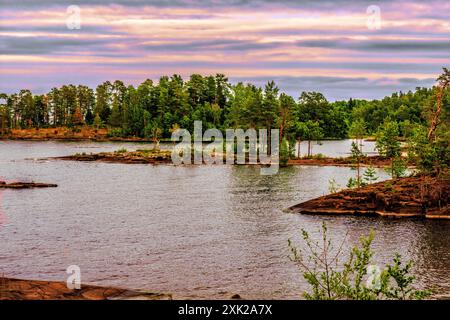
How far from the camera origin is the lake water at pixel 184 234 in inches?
1473

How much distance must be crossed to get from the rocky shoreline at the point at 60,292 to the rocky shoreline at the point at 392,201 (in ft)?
113

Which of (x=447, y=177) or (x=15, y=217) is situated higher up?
(x=447, y=177)

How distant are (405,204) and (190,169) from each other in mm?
55652

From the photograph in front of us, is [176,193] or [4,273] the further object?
[176,193]

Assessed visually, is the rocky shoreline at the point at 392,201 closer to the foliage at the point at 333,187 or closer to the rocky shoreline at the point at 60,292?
the foliage at the point at 333,187

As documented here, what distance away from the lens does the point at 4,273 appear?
37.7 metres

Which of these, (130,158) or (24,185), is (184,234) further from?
(130,158)

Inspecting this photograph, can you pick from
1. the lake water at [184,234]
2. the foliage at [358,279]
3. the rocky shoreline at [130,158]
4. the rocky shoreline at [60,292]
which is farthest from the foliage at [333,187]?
the rocky shoreline at [130,158]

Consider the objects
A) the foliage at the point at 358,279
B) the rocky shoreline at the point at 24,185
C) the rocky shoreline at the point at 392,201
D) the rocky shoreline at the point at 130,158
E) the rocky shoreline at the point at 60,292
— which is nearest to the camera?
the foliage at the point at 358,279

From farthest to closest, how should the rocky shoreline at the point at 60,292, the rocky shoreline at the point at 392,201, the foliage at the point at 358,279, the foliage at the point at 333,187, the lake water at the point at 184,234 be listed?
the foliage at the point at 333,187 < the rocky shoreline at the point at 392,201 < the lake water at the point at 184,234 < the rocky shoreline at the point at 60,292 < the foliage at the point at 358,279

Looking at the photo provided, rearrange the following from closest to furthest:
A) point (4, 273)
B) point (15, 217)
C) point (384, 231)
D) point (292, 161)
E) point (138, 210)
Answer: point (4, 273), point (384, 231), point (15, 217), point (138, 210), point (292, 161)
